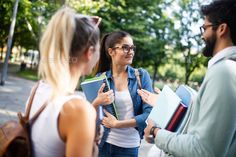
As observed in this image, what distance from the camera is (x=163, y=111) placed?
2.37 meters

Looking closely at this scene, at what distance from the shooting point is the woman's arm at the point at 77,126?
5.34 feet

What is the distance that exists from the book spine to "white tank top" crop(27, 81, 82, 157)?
0.76 meters

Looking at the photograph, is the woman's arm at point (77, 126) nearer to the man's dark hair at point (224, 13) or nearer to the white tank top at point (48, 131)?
the white tank top at point (48, 131)

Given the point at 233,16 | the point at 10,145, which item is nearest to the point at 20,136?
the point at 10,145

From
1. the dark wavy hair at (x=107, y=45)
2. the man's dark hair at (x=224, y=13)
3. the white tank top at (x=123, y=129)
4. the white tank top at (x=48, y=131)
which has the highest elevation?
the man's dark hair at (x=224, y=13)

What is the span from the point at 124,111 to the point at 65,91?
5.21ft

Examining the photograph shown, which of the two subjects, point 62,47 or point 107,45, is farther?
point 107,45

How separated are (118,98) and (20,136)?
5.31 feet

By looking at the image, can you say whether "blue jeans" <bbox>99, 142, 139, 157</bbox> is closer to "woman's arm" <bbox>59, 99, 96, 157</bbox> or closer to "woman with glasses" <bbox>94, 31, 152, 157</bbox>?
"woman with glasses" <bbox>94, 31, 152, 157</bbox>

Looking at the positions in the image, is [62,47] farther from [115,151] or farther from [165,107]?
[115,151]

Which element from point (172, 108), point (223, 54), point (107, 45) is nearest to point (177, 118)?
point (172, 108)

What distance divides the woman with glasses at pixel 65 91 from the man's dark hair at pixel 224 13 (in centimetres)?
73

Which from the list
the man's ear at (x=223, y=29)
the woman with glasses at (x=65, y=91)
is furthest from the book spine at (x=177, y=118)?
the woman with glasses at (x=65, y=91)

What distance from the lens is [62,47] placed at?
69.7 inches
